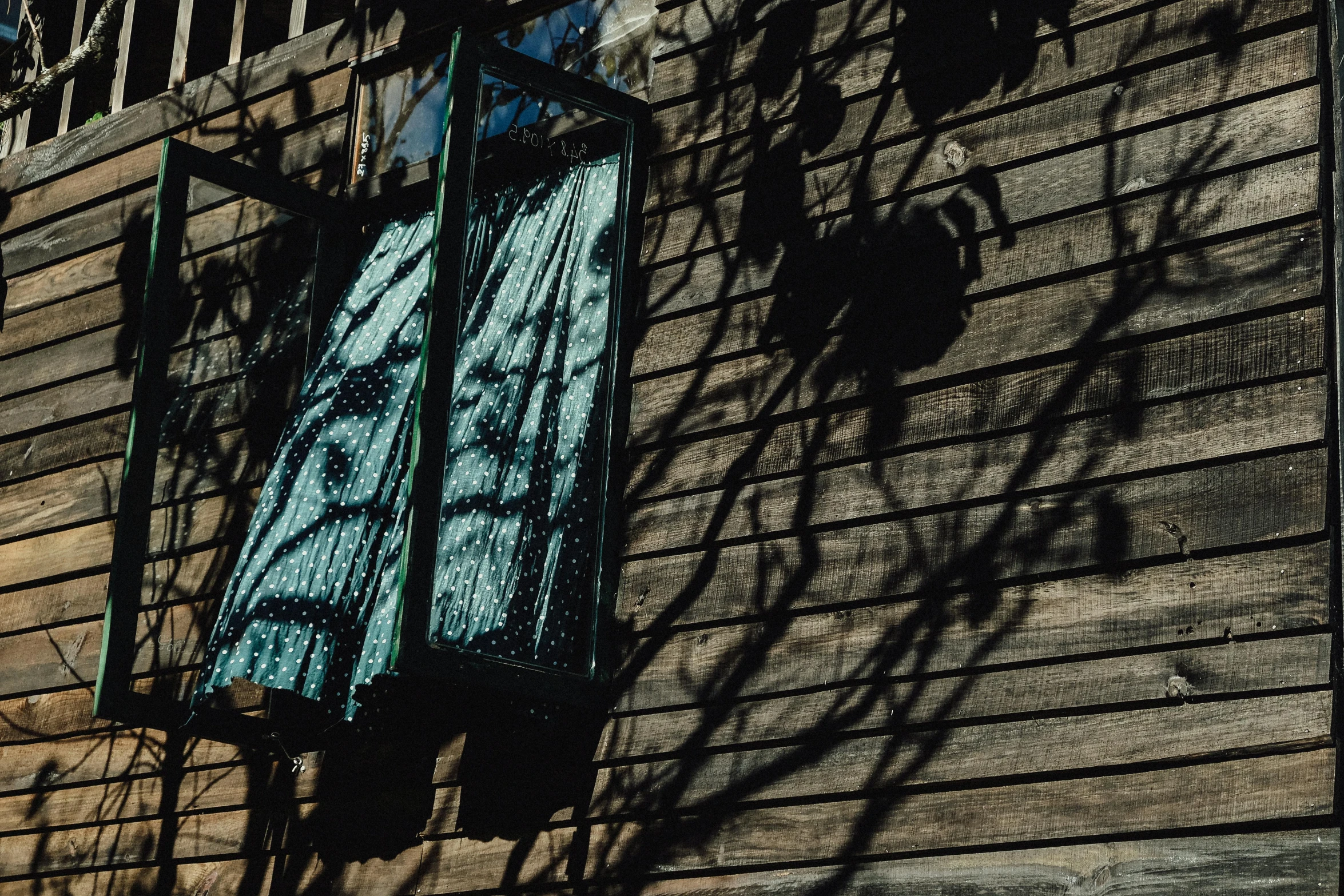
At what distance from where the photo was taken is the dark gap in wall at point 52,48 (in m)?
7.79

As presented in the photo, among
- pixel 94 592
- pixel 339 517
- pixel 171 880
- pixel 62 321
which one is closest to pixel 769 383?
pixel 339 517

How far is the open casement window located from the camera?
4660 mm

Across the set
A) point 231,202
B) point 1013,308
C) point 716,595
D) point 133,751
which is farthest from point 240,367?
point 1013,308

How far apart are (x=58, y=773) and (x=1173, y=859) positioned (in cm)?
455

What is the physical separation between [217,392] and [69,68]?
1.65 meters

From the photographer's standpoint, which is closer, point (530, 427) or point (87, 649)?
point (530, 427)

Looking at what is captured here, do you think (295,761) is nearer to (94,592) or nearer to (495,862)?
(495,862)

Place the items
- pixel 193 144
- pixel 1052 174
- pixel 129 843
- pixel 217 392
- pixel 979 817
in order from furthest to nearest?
pixel 193 144 → pixel 217 392 → pixel 129 843 → pixel 1052 174 → pixel 979 817

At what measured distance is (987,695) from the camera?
4031 mm

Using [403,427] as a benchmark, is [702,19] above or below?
above

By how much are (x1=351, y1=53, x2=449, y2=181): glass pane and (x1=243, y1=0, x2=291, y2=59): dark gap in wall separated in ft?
3.19

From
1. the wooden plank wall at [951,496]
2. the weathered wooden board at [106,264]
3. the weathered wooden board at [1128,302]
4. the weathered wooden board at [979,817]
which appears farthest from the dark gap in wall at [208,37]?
the weathered wooden board at [979,817]

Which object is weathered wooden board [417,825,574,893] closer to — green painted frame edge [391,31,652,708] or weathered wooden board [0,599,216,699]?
green painted frame edge [391,31,652,708]

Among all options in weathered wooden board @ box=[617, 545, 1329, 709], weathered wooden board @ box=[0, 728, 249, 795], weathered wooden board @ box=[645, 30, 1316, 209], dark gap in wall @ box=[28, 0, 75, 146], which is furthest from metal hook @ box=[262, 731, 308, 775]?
dark gap in wall @ box=[28, 0, 75, 146]
